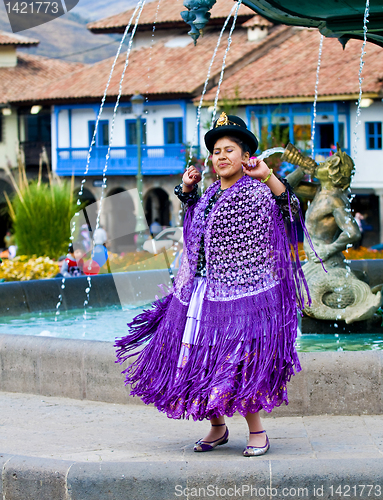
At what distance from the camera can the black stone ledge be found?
372cm

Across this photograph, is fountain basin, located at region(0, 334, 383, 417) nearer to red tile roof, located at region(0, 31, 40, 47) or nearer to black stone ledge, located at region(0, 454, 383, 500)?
black stone ledge, located at region(0, 454, 383, 500)

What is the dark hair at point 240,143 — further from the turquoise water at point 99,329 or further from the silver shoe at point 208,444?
the turquoise water at point 99,329

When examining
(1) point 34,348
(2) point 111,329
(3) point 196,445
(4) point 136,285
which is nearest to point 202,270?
(3) point 196,445

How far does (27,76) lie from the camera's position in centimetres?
4359

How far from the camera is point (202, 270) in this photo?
422 cm

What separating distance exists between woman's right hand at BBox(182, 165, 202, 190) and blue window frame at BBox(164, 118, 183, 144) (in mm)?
31898

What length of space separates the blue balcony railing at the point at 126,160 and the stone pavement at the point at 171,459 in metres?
28.4

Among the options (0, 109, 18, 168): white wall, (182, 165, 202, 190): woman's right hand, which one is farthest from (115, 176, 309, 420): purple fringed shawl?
(0, 109, 18, 168): white wall

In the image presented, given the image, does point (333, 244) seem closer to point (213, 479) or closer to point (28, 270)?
point (213, 479)

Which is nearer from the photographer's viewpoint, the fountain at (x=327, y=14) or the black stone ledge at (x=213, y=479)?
the black stone ledge at (x=213, y=479)

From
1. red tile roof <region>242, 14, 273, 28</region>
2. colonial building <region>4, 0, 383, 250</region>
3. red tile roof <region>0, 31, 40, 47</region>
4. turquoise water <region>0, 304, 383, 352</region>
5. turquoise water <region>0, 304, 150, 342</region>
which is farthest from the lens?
red tile roof <region>0, 31, 40, 47</region>

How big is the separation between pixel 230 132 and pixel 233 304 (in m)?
0.86

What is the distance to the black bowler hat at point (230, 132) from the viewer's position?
4.07m

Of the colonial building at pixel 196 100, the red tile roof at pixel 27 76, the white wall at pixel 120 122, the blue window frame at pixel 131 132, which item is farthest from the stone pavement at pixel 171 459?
the red tile roof at pixel 27 76
